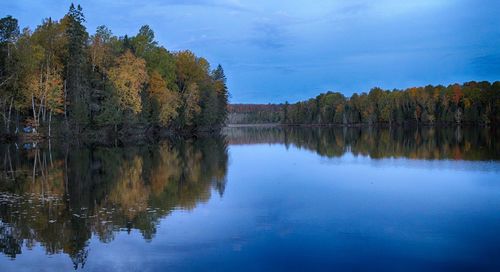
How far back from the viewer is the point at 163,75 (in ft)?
260

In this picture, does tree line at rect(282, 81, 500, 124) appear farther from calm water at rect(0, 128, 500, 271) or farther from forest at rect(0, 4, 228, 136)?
calm water at rect(0, 128, 500, 271)

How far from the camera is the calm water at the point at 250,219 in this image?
1224 centimetres

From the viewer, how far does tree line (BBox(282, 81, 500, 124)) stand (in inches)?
5531

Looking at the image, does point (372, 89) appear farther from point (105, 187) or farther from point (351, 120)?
point (105, 187)

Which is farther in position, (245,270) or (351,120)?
(351,120)

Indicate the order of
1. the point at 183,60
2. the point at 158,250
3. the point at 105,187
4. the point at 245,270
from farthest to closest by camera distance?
1. the point at 183,60
2. the point at 105,187
3. the point at 158,250
4. the point at 245,270

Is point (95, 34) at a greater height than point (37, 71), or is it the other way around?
point (95, 34)

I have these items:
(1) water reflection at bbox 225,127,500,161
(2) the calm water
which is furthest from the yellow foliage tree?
(2) the calm water

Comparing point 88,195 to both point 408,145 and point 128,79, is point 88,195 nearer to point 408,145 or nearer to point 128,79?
point 408,145

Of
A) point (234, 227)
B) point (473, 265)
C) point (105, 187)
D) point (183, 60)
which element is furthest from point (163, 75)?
point (473, 265)

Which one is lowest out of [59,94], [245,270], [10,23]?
[245,270]

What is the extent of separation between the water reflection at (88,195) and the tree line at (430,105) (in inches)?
Answer: 4885

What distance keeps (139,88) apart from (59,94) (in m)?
11.5

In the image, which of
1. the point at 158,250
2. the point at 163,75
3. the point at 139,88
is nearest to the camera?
the point at 158,250
